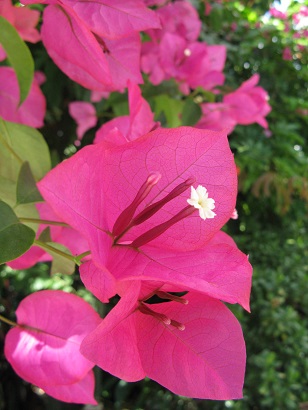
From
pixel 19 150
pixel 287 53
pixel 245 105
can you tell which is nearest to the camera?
pixel 19 150

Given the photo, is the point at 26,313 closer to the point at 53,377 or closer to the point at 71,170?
the point at 53,377

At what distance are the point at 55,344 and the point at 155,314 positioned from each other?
113mm

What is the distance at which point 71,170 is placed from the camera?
0.24m

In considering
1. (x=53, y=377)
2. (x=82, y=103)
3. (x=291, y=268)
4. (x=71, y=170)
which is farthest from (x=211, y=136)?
(x=291, y=268)

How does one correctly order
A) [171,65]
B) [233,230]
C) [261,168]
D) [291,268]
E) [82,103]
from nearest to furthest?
[171,65], [82,103], [261,168], [233,230], [291,268]

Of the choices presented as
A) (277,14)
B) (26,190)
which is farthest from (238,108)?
(277,14)

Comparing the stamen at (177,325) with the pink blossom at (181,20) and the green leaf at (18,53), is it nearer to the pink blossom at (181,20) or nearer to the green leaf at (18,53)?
the green leaf at (18,53)

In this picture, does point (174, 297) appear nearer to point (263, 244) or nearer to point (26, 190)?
point (26, 190)

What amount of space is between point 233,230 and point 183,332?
1618 mm

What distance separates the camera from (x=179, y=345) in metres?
0.27

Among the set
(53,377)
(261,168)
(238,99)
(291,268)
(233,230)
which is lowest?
(291,268)

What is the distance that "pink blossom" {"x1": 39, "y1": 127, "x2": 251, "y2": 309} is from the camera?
24 centimetres

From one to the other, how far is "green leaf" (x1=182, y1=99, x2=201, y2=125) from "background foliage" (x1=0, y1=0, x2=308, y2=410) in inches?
17.2

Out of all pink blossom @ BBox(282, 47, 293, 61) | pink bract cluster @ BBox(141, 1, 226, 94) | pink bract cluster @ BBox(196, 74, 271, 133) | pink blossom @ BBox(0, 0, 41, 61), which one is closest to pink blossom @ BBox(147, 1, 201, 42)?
pink bract cluster @ BBox(141, 1, 226, 94)
